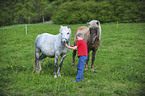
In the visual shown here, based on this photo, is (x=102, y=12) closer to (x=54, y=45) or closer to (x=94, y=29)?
(x=94, y=29)

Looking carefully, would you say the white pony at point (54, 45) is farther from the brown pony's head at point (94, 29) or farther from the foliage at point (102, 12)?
the foliage at point (102, 12)

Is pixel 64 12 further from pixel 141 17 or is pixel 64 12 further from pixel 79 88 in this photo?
pixel 79 88

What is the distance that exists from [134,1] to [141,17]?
236 inches

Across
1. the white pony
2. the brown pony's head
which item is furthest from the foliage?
the white pony

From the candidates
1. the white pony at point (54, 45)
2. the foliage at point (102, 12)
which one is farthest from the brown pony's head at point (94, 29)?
the foliage at point (102, 12)

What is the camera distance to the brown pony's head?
6266mm

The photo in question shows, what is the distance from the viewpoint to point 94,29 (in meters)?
6.34

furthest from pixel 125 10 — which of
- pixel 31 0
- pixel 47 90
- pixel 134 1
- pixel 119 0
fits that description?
pixel 31 0

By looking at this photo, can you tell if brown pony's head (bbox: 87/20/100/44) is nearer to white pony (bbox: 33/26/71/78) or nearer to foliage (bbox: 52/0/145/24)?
white pony (bbox: 33/26/71/78)

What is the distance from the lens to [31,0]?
150ft

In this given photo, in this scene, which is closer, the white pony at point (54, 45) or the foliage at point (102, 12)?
the white pony at point (54, 45)

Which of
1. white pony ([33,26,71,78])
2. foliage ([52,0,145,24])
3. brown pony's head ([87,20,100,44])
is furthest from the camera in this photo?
foliage ([52,0,145,24])

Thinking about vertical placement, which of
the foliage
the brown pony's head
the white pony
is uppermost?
the foliage

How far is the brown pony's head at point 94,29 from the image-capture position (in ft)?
20.6
